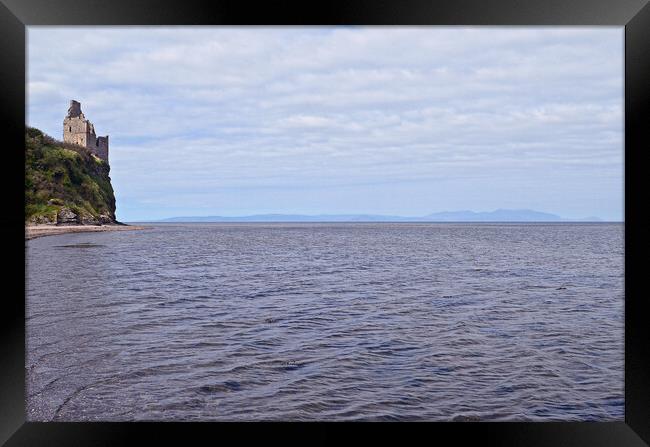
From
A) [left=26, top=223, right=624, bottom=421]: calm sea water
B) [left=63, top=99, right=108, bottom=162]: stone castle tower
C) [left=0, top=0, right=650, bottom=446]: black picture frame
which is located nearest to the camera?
[left=0, top=0, right=650, bottom=446]: black picture frame

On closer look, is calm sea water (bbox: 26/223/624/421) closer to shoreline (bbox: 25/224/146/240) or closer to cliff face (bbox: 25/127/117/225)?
shoreline (bbox: 25/224/146/240)

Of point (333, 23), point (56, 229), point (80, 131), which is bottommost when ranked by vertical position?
point (56, 229)

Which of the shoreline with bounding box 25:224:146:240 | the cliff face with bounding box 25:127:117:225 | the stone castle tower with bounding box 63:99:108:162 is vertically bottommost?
the shoreline with bounding box 25:224:146:240

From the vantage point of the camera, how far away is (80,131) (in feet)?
311

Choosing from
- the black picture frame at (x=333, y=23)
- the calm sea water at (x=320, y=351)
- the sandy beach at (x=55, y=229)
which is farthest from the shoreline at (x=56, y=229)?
the black picture frame at (x=333, y=23)

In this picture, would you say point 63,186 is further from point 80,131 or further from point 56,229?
point 80,131

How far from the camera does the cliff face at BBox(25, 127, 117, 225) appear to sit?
67.4 meters

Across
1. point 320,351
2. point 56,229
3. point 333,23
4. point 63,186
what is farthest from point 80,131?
point 333,23

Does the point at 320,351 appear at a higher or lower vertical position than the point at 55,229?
lower

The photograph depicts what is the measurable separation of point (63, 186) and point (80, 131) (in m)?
25.4

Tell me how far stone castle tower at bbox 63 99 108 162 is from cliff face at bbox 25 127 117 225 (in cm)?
690

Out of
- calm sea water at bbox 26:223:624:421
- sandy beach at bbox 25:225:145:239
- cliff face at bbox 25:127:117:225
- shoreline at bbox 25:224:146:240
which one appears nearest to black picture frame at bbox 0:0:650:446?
calm sea water at bbox 26:223:624:421

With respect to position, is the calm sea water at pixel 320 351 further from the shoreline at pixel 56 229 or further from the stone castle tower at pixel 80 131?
the stone castle tower at pixel 80 131

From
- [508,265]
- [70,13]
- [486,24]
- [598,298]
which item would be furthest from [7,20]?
[508,265]
